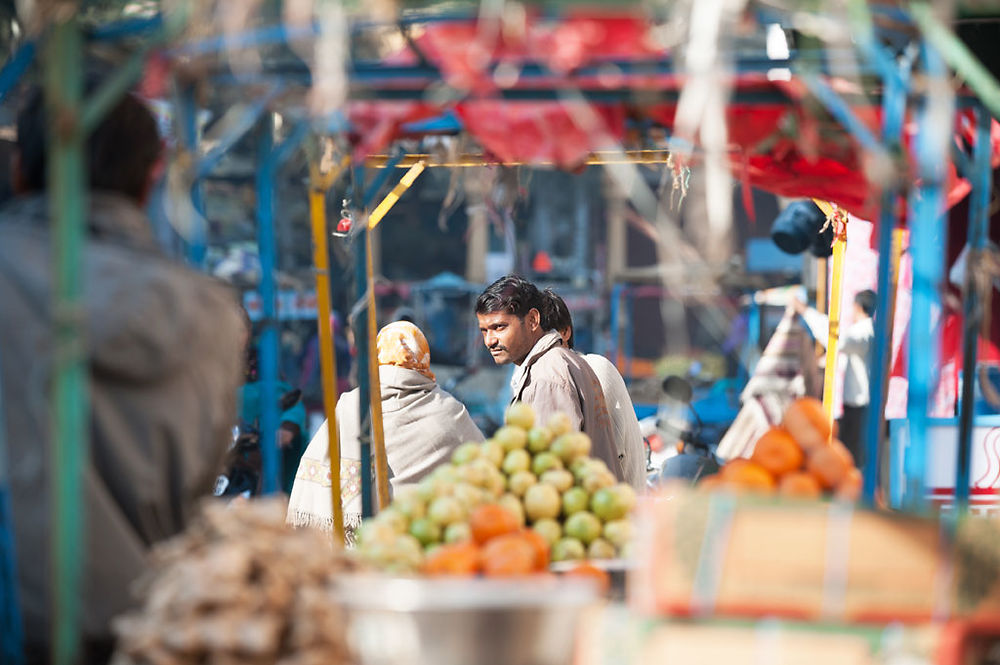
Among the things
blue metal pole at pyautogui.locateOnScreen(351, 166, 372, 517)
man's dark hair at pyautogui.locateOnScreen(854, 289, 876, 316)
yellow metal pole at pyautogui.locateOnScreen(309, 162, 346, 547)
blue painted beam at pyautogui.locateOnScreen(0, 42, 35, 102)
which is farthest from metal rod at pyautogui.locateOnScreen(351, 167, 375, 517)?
man's dark hair at pyautogui.locateOnScreen(854, 289, 876, 316)

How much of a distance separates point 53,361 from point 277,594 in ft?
1.88

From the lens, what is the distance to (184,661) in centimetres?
178

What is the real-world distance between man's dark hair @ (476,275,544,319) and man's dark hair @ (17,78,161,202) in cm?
234

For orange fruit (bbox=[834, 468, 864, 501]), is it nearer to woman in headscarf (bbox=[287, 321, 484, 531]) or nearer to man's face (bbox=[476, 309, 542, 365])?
man's face (bbox=[476, 309, 542, 365])

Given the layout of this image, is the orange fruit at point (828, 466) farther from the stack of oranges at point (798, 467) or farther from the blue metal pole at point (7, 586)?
the blue metal pole at point (7, 586)

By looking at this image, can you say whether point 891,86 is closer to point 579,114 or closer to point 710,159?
point 710,159

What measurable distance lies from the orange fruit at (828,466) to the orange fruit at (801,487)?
0.02m

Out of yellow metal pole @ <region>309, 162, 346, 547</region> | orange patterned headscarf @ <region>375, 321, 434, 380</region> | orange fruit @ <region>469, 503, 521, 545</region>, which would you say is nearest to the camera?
orange fruit @ <region>469, 503, 521, 545</region>

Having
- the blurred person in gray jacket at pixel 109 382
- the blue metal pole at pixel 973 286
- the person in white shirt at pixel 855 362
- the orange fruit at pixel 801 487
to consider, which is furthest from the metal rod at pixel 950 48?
the person in white shirt at pixel 855 362

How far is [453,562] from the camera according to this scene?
7.12ft

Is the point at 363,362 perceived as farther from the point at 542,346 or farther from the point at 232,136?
the point at 232,136

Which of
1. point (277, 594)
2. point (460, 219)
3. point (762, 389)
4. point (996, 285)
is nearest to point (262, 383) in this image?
point (277, 594)

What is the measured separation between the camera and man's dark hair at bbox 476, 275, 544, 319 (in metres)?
4.39

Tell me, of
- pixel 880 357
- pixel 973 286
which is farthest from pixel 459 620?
pixel 880 357
